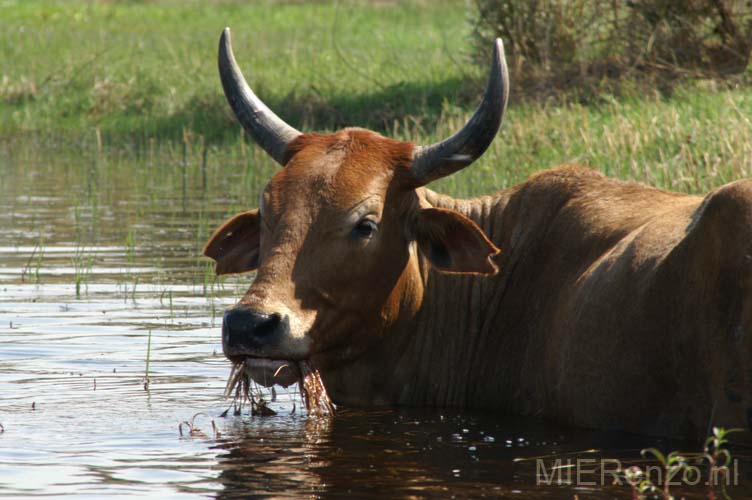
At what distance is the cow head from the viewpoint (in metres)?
6.05

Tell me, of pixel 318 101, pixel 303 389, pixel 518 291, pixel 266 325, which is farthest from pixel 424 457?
pixel 318 101

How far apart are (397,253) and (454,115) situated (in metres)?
9.52

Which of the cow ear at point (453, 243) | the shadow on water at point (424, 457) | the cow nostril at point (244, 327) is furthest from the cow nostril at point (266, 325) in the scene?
the cow ear at point (453, 243)

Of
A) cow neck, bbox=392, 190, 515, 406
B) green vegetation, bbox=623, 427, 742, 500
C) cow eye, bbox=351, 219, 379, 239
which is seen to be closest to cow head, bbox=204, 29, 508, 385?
cow eye, bbox=351, 219, 379, 239

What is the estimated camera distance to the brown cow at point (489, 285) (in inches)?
222

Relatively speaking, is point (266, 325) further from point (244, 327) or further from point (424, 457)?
point (424, 457)

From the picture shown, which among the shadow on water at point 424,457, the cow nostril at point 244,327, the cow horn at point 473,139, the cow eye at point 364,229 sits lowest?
the shadow on water at point 424,457

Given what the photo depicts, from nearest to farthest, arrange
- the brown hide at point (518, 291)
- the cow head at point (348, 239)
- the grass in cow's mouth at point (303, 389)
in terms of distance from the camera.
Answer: the brown hide at point (518, 291)
the cow head at point (348, 239)
the grass in cow's mouth at point (303, 389)

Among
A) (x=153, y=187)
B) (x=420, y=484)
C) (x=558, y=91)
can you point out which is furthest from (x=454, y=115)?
(x=420, y=484)

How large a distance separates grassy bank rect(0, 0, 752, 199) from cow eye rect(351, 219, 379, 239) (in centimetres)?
484

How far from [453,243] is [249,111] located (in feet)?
4.03

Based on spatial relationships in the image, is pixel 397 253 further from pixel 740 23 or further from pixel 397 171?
pixel 740 23

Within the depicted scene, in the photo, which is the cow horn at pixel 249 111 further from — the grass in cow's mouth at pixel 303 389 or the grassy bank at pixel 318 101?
the grassy bank at pixel 318 101

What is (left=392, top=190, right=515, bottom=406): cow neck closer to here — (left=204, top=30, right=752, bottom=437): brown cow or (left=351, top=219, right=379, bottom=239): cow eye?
(left=204, top=30, right=752, bottom=437): brown cow
